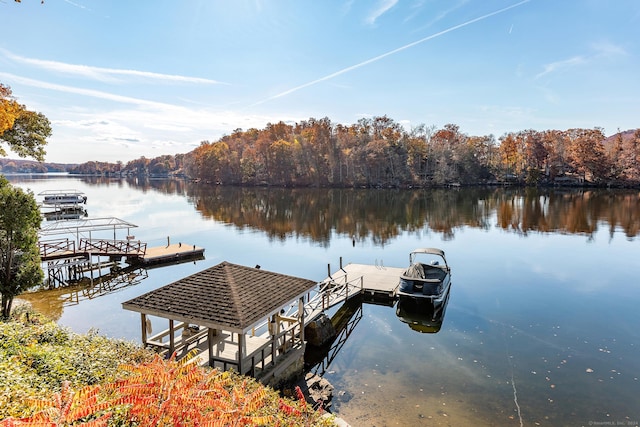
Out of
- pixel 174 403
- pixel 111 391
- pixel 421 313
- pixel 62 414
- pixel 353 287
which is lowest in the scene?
pixel 421 313

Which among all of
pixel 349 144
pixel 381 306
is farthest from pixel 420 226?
pixel 349 144

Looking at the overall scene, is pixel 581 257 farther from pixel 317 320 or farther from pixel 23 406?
pixel 23 406

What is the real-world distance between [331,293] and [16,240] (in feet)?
48.7

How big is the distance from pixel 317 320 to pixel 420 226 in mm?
30867

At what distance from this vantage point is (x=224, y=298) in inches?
473

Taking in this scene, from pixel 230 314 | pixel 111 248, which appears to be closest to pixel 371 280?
pixel 230 314

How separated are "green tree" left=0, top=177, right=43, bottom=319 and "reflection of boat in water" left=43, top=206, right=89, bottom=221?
39449mm

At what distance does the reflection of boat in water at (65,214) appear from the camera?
51.3 metres

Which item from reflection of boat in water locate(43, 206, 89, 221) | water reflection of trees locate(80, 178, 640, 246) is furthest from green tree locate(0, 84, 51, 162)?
reflection of boat in water locate(43, 206, 89, 221)

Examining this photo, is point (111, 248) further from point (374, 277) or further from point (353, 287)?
point (374, 277)

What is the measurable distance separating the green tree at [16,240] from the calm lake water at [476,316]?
13.3ft

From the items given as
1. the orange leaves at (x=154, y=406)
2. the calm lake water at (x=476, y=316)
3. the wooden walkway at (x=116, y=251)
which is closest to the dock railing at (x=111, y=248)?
the wooden walkway at (x=116, y=251)

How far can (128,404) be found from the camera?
5.98 m

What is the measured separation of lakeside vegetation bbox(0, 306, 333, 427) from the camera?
552 centimetres
